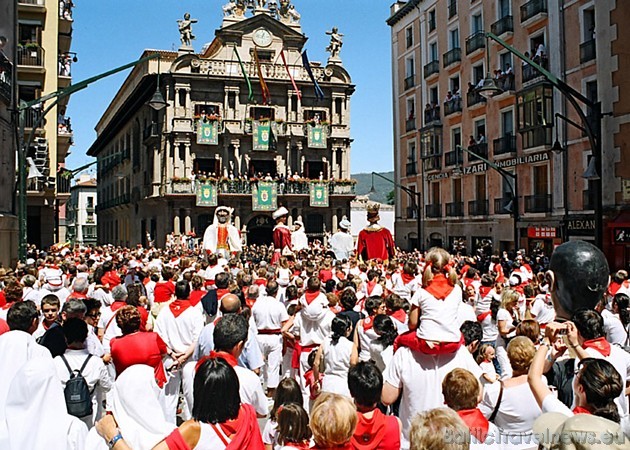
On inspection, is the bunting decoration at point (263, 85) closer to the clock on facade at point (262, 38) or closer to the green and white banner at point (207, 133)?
the clock on facade at point (262, 38)

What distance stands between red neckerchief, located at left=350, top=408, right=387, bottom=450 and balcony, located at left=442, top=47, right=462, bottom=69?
3176 centimetres

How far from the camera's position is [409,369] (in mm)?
4961

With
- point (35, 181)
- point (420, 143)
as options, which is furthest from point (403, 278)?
point (420, 143)

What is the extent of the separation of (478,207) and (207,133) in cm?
1791

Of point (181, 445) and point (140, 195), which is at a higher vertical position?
point (140, 195)

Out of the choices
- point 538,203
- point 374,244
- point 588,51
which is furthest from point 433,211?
point 374,244

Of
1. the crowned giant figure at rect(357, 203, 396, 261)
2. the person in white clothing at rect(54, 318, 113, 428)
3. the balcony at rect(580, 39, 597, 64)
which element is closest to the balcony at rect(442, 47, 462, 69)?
the balcony at rect(580, 39, 597, 64)

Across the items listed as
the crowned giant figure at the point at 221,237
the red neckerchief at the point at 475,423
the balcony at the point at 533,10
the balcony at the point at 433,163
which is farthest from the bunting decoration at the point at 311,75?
the red neckerchief at the point at 475,423

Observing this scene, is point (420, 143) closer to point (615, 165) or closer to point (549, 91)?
point (549, 91)

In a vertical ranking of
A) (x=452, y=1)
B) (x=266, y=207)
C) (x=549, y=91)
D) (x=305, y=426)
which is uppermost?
(x=452, y=1)

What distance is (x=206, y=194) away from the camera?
126 ft

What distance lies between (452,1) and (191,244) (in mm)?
19974

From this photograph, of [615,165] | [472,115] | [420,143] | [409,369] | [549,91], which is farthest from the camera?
[420,143]

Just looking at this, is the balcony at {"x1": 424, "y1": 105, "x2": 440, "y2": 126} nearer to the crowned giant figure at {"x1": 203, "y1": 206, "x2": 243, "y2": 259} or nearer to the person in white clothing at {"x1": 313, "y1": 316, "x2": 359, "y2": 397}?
the crowned giant figure at {"x1": 203, "y1": 206, "x2": 243, "y2": 259}
